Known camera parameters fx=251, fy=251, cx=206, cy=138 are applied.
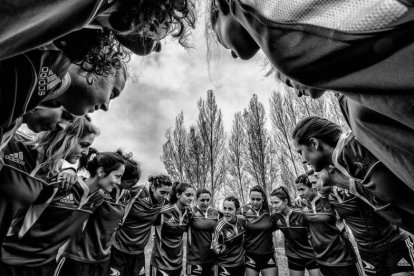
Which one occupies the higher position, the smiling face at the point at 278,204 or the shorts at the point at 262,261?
the smiling face at the point at 278,204

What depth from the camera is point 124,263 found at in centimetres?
598

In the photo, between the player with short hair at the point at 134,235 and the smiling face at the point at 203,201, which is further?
the smiling face at the point at 203,201

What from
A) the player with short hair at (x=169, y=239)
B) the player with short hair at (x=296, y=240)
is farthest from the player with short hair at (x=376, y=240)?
the player with short hair at (x=169, y=239)

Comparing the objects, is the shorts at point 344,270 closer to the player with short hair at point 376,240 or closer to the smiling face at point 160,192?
the player with short hair at point 376,240

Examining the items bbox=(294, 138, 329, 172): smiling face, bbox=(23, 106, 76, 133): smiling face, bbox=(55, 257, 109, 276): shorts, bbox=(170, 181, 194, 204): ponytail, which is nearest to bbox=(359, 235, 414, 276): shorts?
bbox=(294, 138, 329, 172): smiling face

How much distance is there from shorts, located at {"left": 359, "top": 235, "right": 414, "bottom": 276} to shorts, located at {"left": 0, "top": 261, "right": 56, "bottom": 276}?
583cm

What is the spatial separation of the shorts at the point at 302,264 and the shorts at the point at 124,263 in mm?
4081

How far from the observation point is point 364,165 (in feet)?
6.17

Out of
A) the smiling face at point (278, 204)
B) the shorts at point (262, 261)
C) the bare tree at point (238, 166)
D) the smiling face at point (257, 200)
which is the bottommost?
the shorts at point (262, 261)

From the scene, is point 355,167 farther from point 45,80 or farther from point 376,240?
point 376,240

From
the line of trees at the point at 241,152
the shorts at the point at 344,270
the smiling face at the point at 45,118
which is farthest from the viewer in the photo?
the line of trees at the point at 241,152

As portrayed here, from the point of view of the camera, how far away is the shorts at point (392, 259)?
486cm

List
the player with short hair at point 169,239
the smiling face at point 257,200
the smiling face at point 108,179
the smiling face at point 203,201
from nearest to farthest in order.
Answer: the smiling face at point 108,179 → the player with short hair at point 169,239 → the smiling face at point 257,200 → the smiling face at point 203,201

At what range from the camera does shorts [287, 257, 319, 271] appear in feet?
21.9
